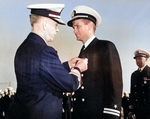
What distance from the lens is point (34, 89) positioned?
1526 millimetres

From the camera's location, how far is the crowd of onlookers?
6.07ft

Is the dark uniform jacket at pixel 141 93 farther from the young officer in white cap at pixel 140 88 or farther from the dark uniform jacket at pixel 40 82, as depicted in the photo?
the dark uniform jacket at pixel 40 82

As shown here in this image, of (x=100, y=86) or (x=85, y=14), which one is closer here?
(x=100, y=86)

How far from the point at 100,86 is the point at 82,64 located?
273 millimetres

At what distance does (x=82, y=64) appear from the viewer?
1.79 meters

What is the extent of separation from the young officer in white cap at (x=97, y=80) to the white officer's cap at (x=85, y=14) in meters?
0.01

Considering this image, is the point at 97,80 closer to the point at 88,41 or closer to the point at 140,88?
the point at 88,41

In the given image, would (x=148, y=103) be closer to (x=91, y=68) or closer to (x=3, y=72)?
(x=91, y=68)

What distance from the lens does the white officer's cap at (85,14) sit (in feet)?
6.32

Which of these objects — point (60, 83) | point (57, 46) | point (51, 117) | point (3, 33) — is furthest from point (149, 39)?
point (3, 33)

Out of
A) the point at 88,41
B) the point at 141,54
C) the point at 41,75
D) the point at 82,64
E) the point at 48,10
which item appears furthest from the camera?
the point at 141,54

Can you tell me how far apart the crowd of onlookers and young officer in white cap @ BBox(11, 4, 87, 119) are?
0.23 meters

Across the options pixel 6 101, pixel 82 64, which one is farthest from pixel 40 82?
pixel 6 101

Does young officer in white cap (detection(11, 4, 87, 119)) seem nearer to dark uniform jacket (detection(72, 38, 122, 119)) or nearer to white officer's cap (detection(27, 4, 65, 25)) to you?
white officer's cap (detection(27, 4, 65, 25))
